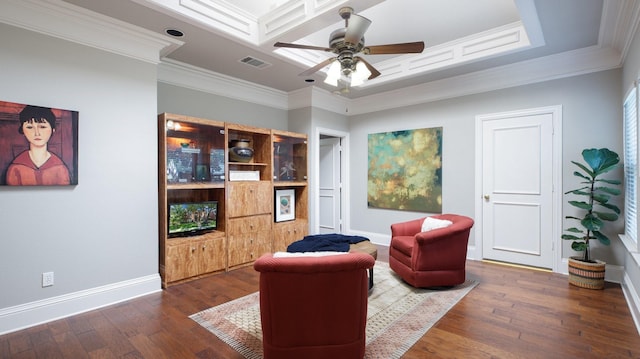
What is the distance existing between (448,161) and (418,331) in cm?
304

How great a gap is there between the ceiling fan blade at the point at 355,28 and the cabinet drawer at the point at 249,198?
8.36ft

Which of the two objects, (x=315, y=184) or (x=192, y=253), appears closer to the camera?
(x=192, y=253)

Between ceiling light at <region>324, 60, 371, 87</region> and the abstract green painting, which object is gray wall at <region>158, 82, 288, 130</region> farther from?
ceiling light at <region>324, 60, 371, 87</region>

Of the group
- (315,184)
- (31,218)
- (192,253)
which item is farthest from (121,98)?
(315,184)

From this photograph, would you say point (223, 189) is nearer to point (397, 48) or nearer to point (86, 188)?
point (86, 188)

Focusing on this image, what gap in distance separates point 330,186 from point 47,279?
14.7 feet

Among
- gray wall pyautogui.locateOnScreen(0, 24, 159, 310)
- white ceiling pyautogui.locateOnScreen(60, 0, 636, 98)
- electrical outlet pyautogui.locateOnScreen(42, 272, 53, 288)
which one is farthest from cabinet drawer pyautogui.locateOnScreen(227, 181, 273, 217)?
electrical outlet pyautogui.locateOnScreen(42, 272, 53, 288)

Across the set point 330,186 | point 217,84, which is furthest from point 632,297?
point 217,84

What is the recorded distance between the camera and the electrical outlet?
2651 millimetres

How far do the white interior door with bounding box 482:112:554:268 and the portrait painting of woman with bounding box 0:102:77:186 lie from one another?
16.4ft

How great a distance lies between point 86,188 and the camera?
2.87m

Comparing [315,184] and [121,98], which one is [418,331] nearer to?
[315,184]

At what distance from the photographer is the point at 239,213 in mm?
4219

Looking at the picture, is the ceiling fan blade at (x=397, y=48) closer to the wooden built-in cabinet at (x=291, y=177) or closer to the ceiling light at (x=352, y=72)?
the ceiling light at (x=352, y=72)
